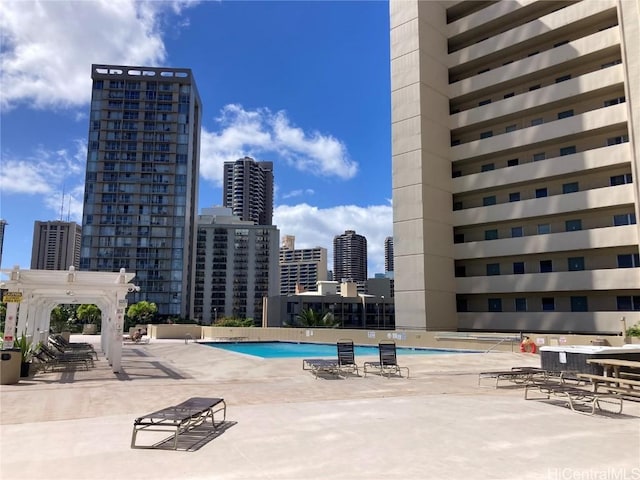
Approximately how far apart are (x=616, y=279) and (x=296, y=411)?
33022mm

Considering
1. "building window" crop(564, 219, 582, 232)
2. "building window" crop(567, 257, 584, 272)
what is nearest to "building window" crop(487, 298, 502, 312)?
"building window" crop(567, 257, 584, 272)

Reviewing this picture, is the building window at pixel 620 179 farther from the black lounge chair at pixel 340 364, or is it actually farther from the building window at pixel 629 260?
the black lounge chair at pixel 340 364

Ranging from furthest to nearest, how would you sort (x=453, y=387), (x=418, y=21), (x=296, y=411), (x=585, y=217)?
(x=418, y=21) → (x=585, y=217) → (x=453, y=387) → (x=296, y=411)

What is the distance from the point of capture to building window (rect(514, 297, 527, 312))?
39.2 meters

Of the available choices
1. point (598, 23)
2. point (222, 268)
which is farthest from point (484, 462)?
point (222, 268)

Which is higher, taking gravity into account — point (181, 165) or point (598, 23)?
point (181, 165)

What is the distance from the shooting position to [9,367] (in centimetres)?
1268

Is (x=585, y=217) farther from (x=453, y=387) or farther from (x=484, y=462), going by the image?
(x=484, y=462)

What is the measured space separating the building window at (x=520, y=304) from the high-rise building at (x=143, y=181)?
234 feet

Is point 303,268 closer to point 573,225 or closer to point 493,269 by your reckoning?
point 493,269

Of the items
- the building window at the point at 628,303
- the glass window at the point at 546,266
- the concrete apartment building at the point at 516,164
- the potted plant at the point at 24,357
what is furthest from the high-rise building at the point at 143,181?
the potted plant at the point at 24,357

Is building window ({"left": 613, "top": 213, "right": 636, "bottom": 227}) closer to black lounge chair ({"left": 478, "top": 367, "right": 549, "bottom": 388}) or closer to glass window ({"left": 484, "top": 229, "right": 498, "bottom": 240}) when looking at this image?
glass window ({"left": 484, "top": 229, "right": 498, "bottom": 240})

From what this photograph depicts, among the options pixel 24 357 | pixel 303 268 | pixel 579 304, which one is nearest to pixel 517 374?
pixel 24 357

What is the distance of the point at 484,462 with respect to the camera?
5.61 meters
